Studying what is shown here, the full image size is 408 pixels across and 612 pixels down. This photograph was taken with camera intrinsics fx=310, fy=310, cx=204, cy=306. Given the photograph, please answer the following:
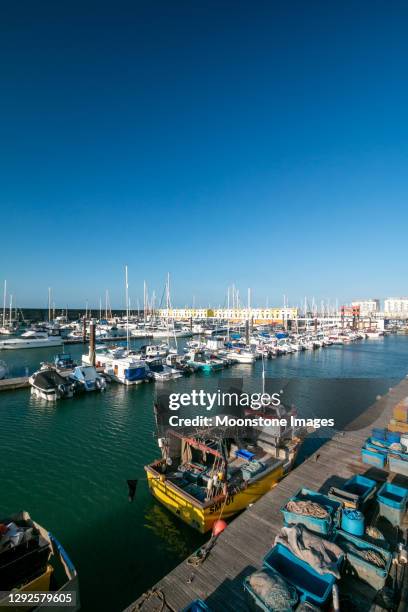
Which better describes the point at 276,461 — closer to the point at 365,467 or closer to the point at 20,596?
the point at 365,467

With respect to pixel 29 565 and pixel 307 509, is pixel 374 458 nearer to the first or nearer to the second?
pixel 307 509

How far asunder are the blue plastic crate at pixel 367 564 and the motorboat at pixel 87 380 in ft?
90.6

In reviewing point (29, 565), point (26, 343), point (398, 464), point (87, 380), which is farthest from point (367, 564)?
point (26, 343)

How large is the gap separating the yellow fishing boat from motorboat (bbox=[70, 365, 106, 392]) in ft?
61.2

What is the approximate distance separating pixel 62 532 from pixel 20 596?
5076mm

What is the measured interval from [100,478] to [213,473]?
259 inches

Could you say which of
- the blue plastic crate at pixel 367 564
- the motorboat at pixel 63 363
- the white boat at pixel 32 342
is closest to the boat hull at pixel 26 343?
the white boat at pixel 32 342

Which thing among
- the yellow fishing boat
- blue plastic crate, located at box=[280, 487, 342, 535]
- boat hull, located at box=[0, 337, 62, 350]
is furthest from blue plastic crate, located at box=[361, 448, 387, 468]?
boat hull, located at box=[0, 337, 62, 350]

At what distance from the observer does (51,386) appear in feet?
93.1

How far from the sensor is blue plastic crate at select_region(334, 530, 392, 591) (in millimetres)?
A: 7086

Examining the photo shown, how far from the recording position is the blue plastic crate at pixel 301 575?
20.9 feet

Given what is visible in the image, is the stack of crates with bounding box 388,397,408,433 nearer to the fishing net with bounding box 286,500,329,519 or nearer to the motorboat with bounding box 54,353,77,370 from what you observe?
the fishing net with bounding box 286,500,329,519

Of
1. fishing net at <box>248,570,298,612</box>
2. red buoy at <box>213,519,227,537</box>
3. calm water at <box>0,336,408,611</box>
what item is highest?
fishing net at <box>248,570,298,612</box>

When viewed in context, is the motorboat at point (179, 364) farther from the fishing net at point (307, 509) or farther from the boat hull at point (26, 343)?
the boat hull at point (26, 343)
